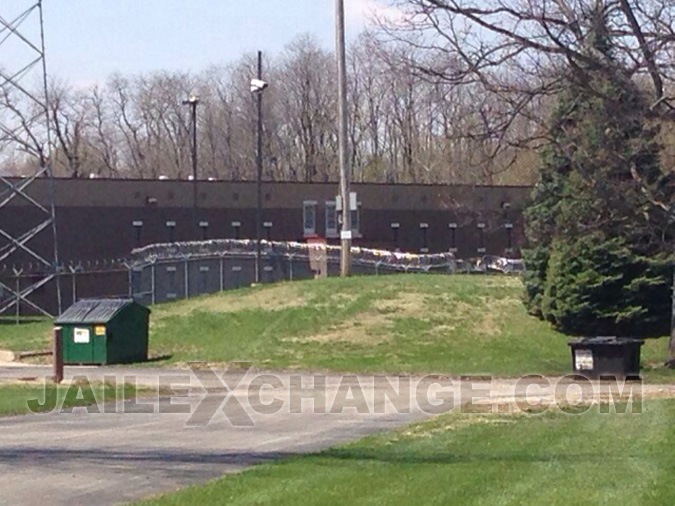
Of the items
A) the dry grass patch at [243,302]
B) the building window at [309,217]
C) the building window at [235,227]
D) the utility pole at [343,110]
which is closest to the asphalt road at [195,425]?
the dry grass patch at [243,302]

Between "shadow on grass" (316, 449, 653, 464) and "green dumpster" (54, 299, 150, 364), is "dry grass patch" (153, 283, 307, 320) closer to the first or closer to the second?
"green dumpster" (54, 299, 150, 364)

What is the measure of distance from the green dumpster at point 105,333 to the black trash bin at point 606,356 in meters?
12.5

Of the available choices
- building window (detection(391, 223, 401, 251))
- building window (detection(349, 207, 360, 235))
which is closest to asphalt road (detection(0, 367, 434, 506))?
building window (detection(349, 207, 360, 235))

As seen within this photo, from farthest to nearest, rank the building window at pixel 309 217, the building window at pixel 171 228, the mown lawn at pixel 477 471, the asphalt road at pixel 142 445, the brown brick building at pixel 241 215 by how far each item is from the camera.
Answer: the building window at pixel 309 217, the building window at pixel 171 228, the brown brick building at pixel 241 215, the asphalt road at pixel 142 445, the mown lawn at pixel 477 471

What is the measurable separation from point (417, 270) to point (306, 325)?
1780 cm

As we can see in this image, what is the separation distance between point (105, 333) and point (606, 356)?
1354cm

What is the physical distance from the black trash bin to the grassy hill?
8.42ft

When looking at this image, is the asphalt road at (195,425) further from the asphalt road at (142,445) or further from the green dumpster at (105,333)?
the green dumpster at (105,333)

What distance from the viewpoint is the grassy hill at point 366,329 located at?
34.1m

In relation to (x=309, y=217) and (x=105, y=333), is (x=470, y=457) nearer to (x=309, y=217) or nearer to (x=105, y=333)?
(x=105, y=333)

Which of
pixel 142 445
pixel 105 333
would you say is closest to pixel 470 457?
pixel 142 445

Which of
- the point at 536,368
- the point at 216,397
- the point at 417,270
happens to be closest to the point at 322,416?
the point at 216,397

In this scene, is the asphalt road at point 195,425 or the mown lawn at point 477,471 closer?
the mown lawn at point 477,471

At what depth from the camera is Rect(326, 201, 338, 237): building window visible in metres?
66.1
